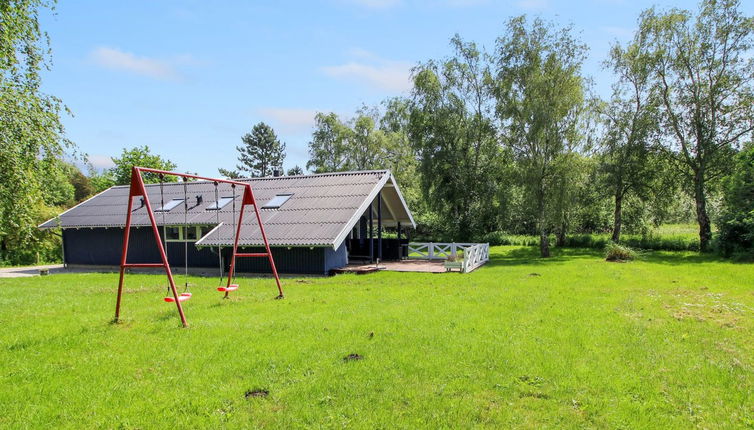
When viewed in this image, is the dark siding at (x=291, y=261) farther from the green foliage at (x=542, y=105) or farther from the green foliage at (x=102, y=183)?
the green foliage at (x=102, y=183)

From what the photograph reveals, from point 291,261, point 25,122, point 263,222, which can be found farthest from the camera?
point 263,222

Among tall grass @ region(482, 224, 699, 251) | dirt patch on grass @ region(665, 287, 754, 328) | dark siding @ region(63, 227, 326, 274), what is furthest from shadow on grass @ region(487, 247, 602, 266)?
dirt patch on grass @ region(665, 287, 754, 328)

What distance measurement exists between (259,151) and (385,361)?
59.1 metres

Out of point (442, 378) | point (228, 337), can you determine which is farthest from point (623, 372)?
point (228, 337)

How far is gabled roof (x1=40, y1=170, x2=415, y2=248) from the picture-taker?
632 inches

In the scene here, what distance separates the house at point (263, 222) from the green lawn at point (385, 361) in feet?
17.5

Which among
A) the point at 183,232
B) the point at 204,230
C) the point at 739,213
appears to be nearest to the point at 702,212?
the point at 739,213

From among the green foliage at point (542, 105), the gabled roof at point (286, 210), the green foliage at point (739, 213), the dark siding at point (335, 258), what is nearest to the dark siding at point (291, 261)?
the dark siding at point (335, 258)

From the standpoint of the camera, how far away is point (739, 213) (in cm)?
1986

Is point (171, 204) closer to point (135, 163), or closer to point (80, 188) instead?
point (135, 163)

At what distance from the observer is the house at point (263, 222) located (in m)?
16.3

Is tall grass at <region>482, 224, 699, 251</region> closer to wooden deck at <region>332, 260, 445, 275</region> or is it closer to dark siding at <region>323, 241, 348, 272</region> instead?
wooden deck at <region>332, 260, 445, 275</region>

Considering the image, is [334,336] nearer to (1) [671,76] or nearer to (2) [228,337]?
(2) [228,337]

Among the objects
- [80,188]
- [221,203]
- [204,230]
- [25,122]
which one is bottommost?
[204,230]
